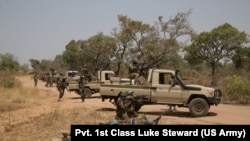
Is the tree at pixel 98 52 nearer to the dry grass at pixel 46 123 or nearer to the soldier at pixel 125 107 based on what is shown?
the dry grass at pixel 46 123

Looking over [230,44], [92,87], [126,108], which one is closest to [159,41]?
[230,44]

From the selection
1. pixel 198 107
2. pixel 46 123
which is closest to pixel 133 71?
pixel 198 107

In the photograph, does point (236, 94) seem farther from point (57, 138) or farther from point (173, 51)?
point (173, 51)

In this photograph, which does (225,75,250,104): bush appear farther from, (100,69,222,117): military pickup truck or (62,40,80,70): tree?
(62,40,80,70): tree

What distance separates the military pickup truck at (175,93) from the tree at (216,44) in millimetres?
26186

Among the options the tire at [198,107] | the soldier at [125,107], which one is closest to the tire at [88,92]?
the tire at [198,107]

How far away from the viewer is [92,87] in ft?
87.7

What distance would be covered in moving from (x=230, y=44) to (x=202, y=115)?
92.9ft

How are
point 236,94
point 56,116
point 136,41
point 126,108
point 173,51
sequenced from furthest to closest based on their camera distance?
point 136,41 < point 173,51 < point 236,94 < point 56,116 < point 126,108

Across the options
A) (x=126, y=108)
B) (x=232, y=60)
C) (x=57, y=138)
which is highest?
(x=232, y=60)

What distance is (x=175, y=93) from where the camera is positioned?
17016mm

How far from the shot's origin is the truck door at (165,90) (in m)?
17.0
